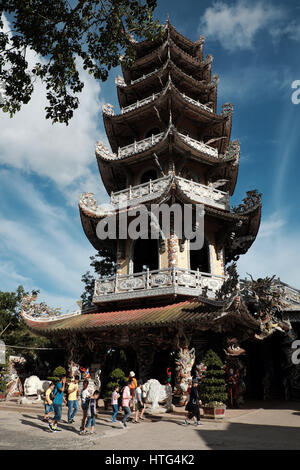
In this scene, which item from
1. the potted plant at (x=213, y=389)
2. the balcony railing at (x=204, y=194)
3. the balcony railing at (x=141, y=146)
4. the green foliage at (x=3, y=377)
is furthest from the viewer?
the balcony railing at (x=141, y=146)

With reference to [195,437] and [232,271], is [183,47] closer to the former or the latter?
[232,271]

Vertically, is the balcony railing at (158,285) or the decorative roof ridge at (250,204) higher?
the decorative roof ridge at (250,204)

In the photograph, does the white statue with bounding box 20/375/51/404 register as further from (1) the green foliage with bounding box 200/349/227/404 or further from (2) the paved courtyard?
(1) the green foliage with bounding box 200/349/227/404

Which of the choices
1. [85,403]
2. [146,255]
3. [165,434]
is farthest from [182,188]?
[165,434]

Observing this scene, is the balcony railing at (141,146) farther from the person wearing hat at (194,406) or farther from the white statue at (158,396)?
the person wearing hat at (194,406)

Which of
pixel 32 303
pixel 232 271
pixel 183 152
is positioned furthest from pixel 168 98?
pixel 32 303

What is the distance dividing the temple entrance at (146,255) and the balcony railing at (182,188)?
3414mm

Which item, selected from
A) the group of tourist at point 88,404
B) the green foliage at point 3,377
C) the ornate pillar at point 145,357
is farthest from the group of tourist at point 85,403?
the green foliage at point 3,377

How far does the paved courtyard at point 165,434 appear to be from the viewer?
21.5 ft

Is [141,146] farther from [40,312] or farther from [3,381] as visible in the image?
[3,381]

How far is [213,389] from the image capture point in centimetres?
1002

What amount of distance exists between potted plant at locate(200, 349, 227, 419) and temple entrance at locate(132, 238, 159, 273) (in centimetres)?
972

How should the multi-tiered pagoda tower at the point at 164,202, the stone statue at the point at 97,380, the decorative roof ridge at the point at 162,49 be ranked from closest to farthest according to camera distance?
the multi-tiered pagoda tower at the point at 164,202 < the stone statue at the point at 97,380 < the decorative roof ridge at the point at 162,49

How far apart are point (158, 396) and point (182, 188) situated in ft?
30.1
